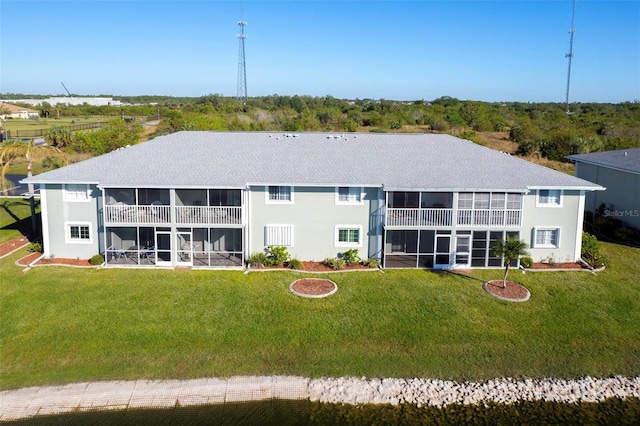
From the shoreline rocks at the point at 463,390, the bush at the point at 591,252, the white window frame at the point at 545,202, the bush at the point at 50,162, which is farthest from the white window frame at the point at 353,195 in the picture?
the bush at the point at 50,162

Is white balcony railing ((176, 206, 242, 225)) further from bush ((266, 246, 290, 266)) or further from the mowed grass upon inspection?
the mowed grass

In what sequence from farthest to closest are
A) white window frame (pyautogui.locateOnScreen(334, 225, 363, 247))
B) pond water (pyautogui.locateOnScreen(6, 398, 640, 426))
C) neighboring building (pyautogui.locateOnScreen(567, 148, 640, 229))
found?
neighboring building (pyautogui.locateOnScreen(567, 148, 640, 229))
white window frame (pyautogui.locateOnScreen(334, 225, 363, 247))
pond water (pyautogui.locateOnScreen(6, 398, 640, 426))

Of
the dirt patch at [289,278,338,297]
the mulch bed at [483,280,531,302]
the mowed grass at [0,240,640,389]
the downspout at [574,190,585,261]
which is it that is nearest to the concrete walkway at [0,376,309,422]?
the mowed grass at [0,240,640,389]

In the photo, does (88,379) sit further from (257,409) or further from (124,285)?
(124,285)

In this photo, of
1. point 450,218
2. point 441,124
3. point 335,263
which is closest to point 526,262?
point 450,218

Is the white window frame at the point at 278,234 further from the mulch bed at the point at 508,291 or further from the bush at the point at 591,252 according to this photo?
the bush at the point at 591,252
